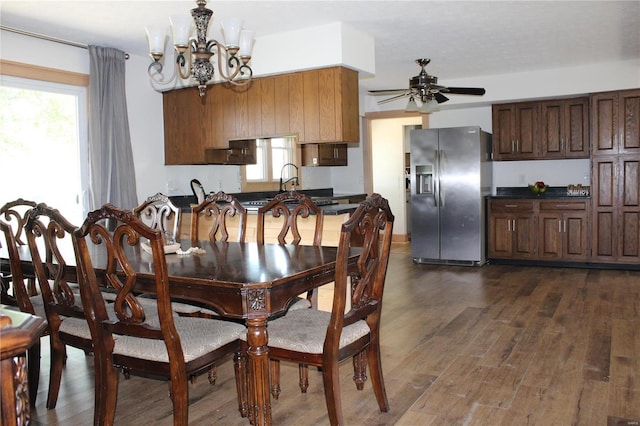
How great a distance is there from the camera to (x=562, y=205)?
6.47 m

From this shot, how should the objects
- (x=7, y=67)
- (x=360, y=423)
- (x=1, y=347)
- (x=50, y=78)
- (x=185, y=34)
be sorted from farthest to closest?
(x=50, y=78)
(x=7, y=67)
(x=185, y=34)
(x=360, y=423)
(x=1, y=347)

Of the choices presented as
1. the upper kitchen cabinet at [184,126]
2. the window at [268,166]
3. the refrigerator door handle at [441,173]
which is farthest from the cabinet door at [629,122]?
the upper kitchen cabinet at [184,126]

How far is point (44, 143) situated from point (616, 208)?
19.7ft

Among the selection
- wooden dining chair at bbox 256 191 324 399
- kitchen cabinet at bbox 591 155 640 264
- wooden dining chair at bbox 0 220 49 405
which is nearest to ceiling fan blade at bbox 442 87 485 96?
kitchen cabinet at bbox 591 155 640 264

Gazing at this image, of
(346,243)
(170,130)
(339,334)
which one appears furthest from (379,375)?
(170,130)

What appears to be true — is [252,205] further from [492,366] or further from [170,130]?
[492,366]

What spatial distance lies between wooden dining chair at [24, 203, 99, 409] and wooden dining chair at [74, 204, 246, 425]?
207 mm

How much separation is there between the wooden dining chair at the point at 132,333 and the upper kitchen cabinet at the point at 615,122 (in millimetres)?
5488

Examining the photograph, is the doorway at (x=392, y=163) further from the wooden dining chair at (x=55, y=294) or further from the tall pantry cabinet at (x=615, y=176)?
the wooden dining chair at (x=55, y=294)

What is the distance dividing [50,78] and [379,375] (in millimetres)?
3718

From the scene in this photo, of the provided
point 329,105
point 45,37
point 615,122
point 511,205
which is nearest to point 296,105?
point 329,105

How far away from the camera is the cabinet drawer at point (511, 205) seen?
6.66 meters

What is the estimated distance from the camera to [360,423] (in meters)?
2.45

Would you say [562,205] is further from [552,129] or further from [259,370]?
[259,370]
